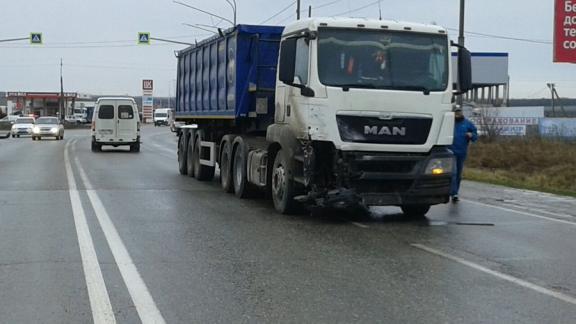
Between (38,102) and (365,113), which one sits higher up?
(38,102)

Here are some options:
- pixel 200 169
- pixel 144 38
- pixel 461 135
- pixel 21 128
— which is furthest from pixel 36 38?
pixel 461 135

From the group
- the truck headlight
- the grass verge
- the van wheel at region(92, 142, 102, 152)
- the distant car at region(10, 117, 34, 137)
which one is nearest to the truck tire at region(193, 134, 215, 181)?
the grass verge

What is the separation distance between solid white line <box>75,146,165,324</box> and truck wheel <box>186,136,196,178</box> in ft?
22.9

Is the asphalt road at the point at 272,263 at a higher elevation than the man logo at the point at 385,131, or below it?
below

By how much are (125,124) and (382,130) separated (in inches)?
934

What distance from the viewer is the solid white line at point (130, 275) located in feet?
19.4

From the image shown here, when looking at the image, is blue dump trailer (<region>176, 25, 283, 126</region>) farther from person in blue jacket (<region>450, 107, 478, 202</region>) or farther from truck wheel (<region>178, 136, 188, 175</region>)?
truck wheel (<region>178, 136, 188, 175</region>)

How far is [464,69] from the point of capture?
10930mm

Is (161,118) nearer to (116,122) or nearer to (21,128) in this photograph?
(21,128)

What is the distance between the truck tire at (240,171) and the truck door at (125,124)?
18.7m

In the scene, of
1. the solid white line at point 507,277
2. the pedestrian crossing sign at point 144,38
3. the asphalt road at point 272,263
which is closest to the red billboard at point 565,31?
the asphalt road at point 272,263

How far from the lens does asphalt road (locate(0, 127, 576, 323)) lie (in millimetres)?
6070

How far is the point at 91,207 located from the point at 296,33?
182 inches

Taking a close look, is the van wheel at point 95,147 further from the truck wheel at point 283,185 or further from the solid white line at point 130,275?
the truck wheel at point 283,185
